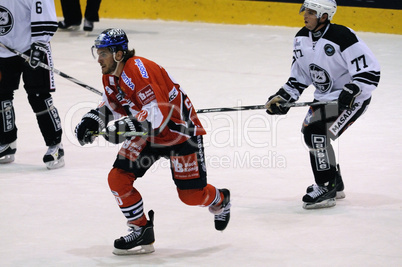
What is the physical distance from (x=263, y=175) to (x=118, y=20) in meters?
6.11

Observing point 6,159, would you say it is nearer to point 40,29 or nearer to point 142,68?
point 40,29

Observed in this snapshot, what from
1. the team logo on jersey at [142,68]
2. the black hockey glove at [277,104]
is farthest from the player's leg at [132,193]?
the black hockey glove at [277,104]

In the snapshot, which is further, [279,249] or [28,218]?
[28,218]

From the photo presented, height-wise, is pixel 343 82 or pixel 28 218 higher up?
pixel 343 82

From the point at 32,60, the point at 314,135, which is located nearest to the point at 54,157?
the point at 32,60

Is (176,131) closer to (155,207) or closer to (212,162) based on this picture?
(155,207)

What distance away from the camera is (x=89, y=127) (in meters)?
3.56

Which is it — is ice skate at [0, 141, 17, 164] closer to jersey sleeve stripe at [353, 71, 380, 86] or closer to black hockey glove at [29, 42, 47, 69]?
black hockey glove at [29, 42, 47, 69]

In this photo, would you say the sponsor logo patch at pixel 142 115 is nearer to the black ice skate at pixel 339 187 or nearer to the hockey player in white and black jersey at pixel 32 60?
the black ice skate at pixel 339 187

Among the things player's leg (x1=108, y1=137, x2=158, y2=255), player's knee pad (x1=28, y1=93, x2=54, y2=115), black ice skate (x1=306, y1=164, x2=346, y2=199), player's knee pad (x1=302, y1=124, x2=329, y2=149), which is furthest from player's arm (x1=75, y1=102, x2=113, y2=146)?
player's knee pad (x1=28, y1=93, x2=54, y2=115)

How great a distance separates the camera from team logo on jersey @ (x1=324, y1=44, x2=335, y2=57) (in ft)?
13.5

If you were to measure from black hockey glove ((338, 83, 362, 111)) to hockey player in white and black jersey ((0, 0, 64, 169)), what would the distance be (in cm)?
200

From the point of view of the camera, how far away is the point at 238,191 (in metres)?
4.55

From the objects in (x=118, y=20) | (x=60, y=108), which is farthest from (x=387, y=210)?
(x=118, y=20)
